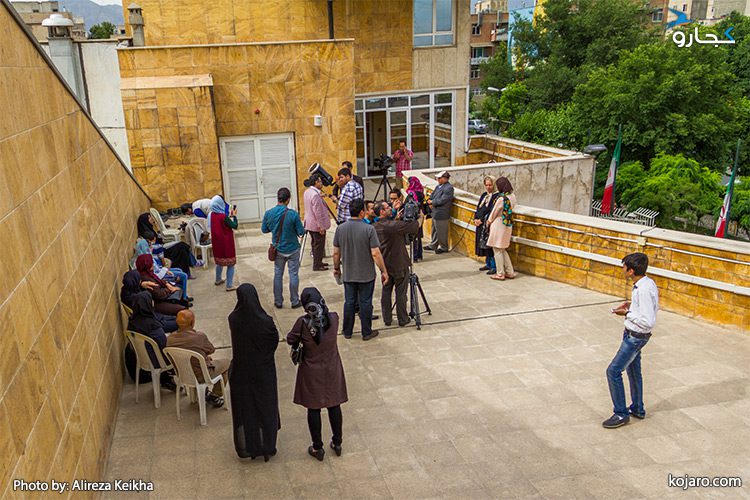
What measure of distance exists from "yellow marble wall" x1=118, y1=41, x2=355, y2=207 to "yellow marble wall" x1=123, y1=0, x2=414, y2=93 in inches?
140

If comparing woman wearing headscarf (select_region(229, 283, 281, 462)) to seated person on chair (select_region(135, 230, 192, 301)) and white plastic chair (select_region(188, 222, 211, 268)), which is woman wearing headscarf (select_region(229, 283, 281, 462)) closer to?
seated person on chair (select_region(135, 230, 192, 301))

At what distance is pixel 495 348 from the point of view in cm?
770

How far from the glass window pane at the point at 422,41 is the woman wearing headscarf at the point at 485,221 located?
998 centimetres

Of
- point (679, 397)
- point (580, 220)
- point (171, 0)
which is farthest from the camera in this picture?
point (171, 0)

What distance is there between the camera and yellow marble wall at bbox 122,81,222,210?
13203 millimetres

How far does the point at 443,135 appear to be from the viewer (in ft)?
68.8

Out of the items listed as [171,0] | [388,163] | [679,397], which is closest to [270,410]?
[679,397]

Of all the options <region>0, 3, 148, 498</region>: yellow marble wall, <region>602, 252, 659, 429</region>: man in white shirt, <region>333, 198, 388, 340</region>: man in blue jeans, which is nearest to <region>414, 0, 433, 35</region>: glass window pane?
<region>333, 198, 388, 340</region>: man in blue jeans

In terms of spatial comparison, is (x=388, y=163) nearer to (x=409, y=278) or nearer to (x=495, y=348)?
(x=409, y=278)

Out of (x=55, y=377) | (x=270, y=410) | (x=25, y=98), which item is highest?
(x=25, y=98)

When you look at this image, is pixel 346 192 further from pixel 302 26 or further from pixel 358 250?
pixel 302 26

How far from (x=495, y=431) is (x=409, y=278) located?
2928 millimetres

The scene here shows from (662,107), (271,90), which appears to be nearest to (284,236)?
(271,90)

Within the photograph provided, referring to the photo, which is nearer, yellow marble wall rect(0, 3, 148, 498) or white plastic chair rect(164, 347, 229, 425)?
Result: yellow marble wall rect(0, 3, 148, 498)
